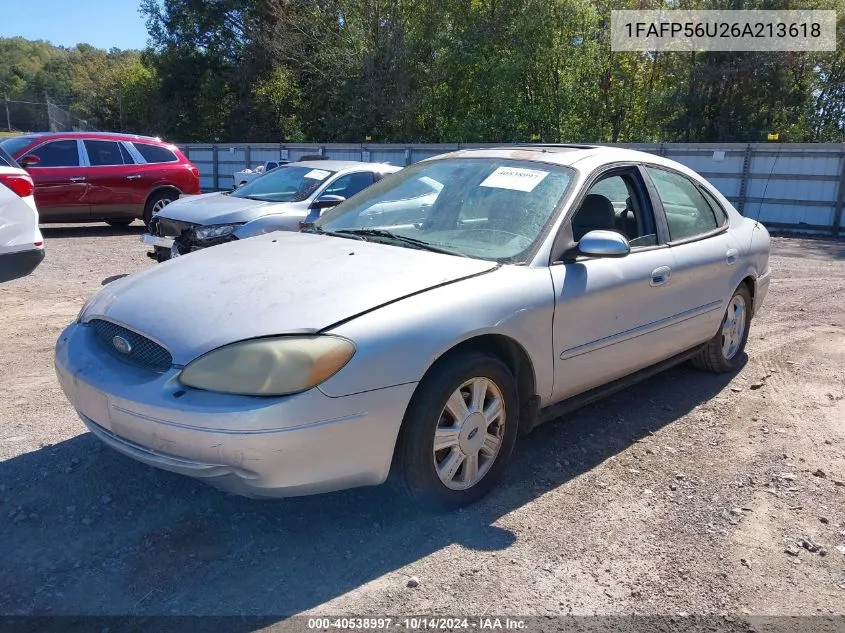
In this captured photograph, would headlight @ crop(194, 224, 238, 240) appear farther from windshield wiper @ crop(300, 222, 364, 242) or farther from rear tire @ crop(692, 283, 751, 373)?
rear tire @ crop(692, 283, 751, 373)

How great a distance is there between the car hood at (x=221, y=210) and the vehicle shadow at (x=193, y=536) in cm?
450

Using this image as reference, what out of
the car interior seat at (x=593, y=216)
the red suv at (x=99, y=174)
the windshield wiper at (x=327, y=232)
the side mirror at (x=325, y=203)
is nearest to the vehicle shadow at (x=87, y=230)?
the red suv at (x=99, y=174)

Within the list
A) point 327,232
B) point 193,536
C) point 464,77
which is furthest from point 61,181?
point 464,77

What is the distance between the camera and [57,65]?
2544 inches

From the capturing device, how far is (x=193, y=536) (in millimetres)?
2990

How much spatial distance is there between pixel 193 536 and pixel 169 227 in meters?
6.01

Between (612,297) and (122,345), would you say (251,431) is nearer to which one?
(122,345)

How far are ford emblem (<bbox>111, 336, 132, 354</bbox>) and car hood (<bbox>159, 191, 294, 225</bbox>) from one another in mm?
5086

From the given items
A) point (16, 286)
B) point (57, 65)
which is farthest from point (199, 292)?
point (57, 65)

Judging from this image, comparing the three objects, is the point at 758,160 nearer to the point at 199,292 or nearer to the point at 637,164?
the point at 637,164

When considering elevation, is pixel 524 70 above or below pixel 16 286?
above

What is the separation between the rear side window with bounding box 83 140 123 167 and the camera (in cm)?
1209

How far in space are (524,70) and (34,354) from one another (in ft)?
72.1

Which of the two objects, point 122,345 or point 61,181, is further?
point 61,181
